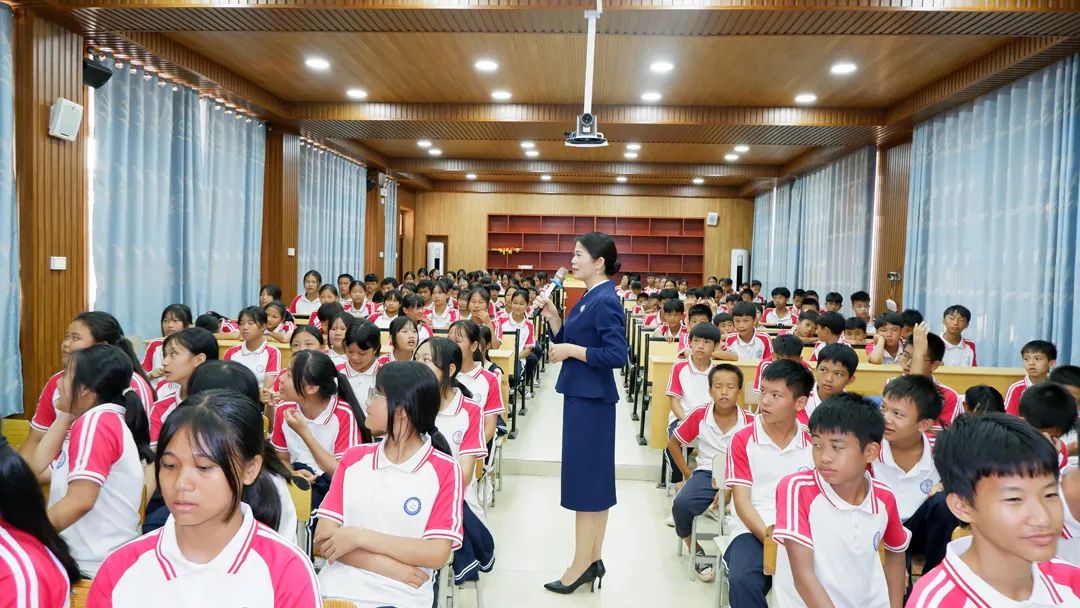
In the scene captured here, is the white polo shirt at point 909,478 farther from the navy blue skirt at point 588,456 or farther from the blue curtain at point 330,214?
the blue curtain at point 330,214

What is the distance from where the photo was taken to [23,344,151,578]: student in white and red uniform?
1.96 m

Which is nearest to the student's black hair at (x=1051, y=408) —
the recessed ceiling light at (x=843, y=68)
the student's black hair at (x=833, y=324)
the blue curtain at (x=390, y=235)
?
the student's black hair at (x=833, y=324)

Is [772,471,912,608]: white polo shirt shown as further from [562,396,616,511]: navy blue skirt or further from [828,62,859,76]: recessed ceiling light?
[828,62,859,76]: recessed ceiling light

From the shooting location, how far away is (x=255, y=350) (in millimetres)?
4734

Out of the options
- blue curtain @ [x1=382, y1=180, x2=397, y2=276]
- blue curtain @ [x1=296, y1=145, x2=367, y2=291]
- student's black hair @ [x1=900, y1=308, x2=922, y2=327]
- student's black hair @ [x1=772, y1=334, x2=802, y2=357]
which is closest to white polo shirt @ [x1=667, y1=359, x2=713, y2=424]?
student's black hair @ [x1=772, y1=334, x2=802, y2=357]

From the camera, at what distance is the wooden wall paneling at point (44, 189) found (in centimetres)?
480

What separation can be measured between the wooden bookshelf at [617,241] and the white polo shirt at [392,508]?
15218 millimetres

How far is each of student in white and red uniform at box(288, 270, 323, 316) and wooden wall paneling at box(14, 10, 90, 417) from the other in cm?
305

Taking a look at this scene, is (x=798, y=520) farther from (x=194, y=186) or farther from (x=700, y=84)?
(x=194, y=186)

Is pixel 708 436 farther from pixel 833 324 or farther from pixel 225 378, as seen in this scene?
pixel 833 324

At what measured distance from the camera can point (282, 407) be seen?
2861 mm

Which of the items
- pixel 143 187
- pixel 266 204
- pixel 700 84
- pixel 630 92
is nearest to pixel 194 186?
pixel 143 187

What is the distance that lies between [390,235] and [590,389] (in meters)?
12.3

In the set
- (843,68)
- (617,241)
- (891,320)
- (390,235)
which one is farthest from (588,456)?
(617,241)
